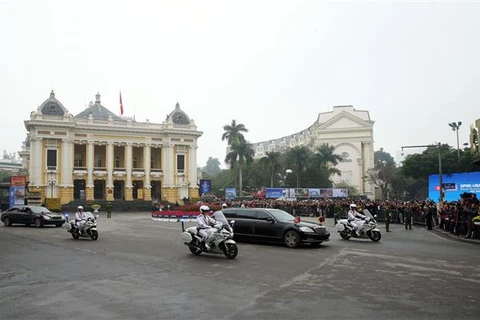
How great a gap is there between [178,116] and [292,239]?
61309 millimetres

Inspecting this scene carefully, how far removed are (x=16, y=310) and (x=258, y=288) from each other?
4.25 meters

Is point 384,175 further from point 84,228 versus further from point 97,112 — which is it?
point 84,228

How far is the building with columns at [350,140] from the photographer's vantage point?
97.6 m

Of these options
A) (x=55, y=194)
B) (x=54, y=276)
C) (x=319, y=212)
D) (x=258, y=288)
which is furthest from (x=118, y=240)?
(x=55, y=194)

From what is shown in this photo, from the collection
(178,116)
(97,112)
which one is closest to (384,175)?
(178,116)

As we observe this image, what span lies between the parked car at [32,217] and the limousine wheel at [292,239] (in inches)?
659

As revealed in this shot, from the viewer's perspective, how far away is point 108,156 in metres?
70.8

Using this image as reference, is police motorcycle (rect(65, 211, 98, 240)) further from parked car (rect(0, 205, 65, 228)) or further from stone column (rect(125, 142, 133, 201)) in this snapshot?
stone column (rect(125, 142, 133, 201))

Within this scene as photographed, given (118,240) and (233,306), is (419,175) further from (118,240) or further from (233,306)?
(233,306)

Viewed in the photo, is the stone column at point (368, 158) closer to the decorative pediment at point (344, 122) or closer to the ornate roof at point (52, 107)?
the decorative pediment at point (344, 122)

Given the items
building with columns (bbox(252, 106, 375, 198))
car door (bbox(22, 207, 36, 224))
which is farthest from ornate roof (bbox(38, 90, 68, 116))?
building with columns (bbox(252, 106, 375, 198))

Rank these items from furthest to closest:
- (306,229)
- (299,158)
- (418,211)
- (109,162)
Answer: (299,158), (109,162), (418,211), (306,229)

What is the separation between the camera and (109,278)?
1007 centimetres

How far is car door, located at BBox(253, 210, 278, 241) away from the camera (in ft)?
55.8
